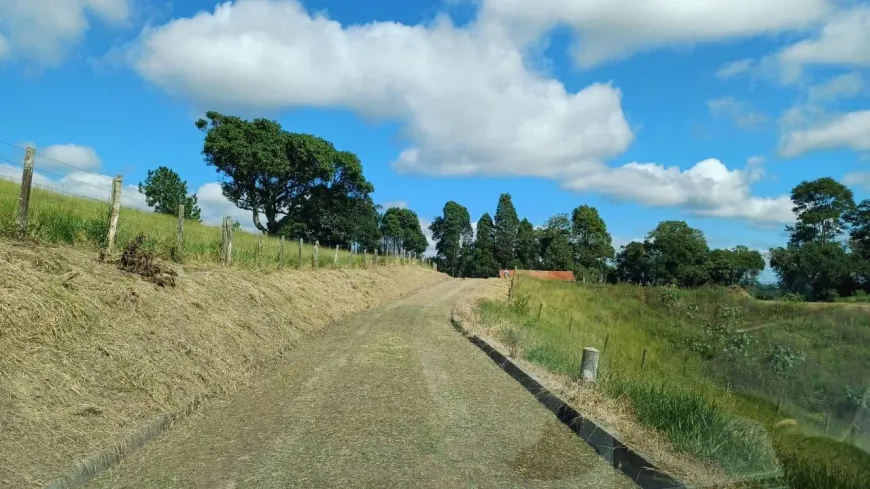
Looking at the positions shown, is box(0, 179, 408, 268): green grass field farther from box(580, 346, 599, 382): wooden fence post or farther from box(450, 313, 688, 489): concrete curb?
box(580, 346, 599, 382): wooden fence post

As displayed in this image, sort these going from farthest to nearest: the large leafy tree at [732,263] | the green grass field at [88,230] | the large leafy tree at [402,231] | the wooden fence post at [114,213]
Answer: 1. the large leafy tree at [402,231]
2. the large leafy tree at [732,263]
3. the wooden fence post at [114,213]
4. the green grass field at [88,230]

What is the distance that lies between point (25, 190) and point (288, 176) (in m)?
46.1

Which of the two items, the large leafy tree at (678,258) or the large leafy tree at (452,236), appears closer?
the large leafy tree at (678,258)

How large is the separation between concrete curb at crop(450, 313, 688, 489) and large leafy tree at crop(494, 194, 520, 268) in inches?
3403

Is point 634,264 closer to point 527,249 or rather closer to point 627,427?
point 527,249

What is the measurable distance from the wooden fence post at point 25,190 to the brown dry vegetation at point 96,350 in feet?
2.03

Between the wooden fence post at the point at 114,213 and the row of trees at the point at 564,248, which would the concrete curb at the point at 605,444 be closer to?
the wooden fence post at the point at 114,213

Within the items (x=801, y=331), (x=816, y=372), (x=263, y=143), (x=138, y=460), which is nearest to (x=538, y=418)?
(x=138, y=460)

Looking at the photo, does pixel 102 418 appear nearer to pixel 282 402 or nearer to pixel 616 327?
pixel 282 402

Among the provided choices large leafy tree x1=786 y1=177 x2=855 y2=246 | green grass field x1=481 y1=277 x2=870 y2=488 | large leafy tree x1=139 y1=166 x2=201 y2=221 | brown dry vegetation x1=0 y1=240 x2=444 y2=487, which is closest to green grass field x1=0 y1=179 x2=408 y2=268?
brown dry vegetation x1=0 y1=240 x2=444 y2=487

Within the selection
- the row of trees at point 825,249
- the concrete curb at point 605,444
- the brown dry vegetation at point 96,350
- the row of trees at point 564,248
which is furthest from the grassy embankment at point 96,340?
the row of trees at point 564,248

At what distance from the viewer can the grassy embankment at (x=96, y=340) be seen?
17.6ft

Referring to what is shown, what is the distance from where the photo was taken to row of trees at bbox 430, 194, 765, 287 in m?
80.4

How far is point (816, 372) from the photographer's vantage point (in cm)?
1748
